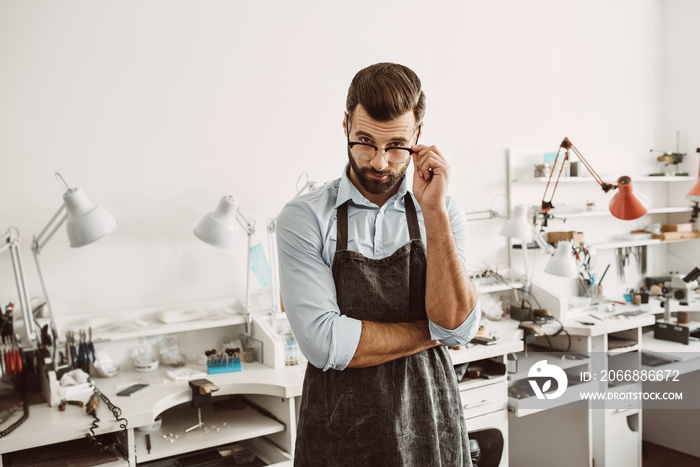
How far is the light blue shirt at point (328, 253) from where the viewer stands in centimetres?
147

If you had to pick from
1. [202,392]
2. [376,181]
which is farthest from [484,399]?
[376,181]

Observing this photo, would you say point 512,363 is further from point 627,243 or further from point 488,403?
point 627,243

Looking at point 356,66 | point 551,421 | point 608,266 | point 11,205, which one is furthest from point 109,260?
point 608,266

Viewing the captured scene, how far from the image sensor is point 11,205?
2811 mm

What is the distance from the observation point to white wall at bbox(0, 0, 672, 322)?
287 centimetres

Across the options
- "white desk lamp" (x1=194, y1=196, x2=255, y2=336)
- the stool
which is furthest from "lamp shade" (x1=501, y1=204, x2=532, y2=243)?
the stool

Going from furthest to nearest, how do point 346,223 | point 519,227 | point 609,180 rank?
point 609,180 < point 519,227 < point 346,223

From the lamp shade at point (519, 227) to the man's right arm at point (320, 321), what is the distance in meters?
2.22

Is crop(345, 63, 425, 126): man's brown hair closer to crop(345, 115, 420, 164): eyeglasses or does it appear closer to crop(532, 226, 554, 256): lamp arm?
crop(345, 115, 420, 164): eyeglasses

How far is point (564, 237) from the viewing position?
416cm

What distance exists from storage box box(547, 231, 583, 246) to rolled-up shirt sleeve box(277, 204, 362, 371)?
3024mm

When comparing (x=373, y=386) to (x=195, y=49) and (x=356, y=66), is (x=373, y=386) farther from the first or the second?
(x=356, y=66)

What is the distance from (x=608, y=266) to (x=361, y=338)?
3731mm

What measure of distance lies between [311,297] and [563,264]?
7.85ft
